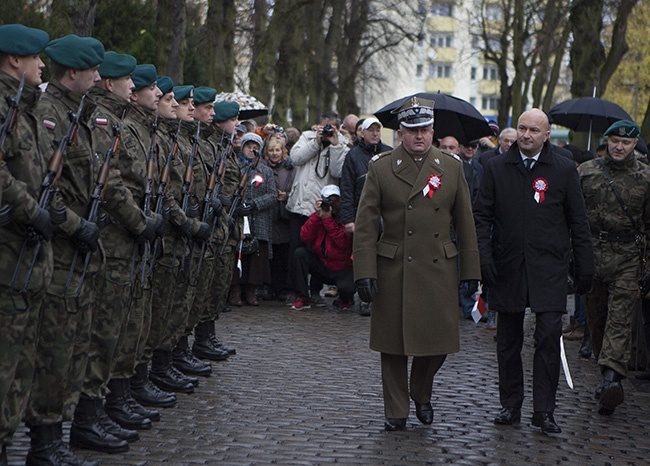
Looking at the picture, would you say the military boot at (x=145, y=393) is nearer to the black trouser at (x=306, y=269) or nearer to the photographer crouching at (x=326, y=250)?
the photographer crouching at (x=326, y=250)

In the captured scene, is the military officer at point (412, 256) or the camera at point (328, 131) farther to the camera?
the camera at point (328, 131)

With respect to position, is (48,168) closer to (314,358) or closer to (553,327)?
(553,327)

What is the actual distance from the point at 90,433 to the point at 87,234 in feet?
4.52

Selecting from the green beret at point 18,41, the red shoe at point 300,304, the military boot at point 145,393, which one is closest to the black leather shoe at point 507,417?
the military boot at point 145,393

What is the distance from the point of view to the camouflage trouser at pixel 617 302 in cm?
948

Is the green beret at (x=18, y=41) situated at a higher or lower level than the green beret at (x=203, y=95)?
lower

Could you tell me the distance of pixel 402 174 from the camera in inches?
329

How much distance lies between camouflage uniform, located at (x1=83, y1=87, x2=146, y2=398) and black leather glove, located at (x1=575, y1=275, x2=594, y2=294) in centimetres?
307

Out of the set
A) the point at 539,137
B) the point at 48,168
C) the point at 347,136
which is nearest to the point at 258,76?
the point at 347,136

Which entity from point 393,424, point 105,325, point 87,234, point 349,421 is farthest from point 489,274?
point 87,234

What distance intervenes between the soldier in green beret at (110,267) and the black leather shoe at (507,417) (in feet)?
8.24

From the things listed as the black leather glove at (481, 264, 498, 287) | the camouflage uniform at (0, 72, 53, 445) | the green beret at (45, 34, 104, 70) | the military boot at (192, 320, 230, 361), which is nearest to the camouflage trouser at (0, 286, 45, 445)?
the camouflage uniform at (0, 72, 53, 445)

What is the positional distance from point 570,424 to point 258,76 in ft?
65.9

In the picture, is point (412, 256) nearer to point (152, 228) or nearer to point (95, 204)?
point (152, 228)
